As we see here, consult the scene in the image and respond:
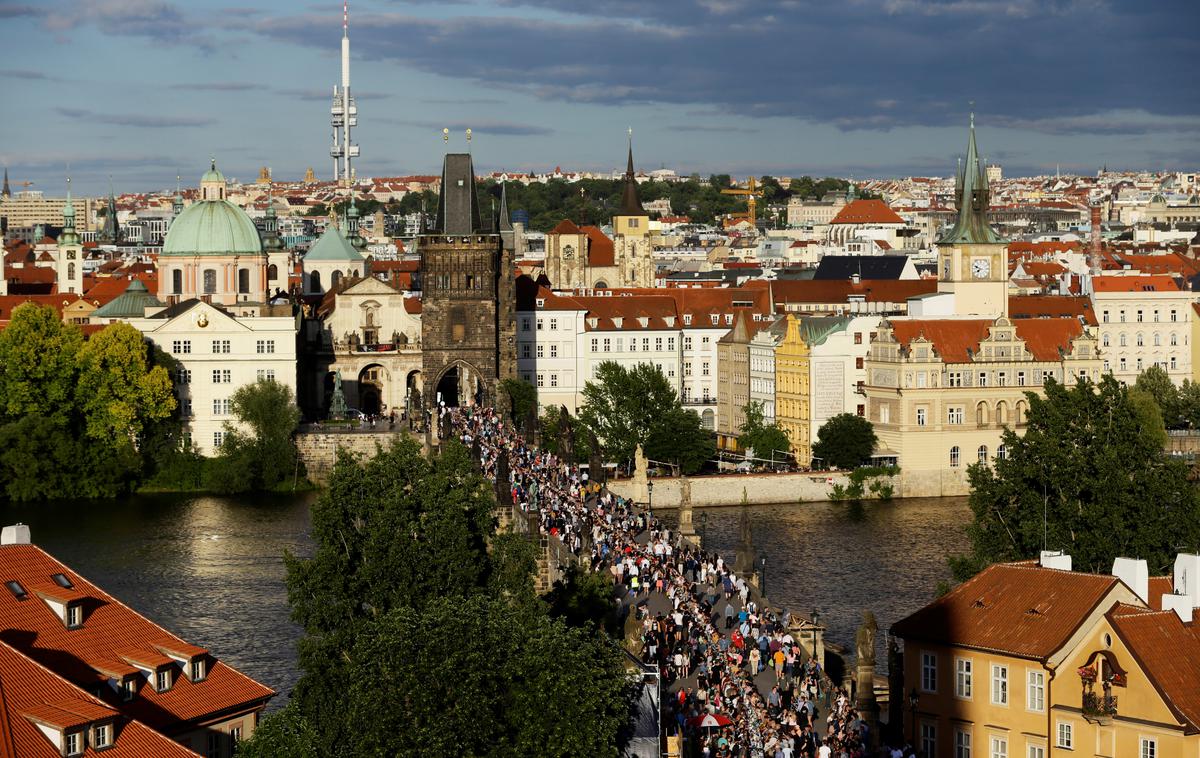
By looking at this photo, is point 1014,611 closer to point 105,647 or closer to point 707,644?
point 707,644

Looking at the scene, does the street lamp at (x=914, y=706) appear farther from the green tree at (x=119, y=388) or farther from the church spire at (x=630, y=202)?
the church spire at (x=630, y=202)

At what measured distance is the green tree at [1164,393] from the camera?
90562 mm

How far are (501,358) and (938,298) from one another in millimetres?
17526

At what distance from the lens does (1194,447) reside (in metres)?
86.6

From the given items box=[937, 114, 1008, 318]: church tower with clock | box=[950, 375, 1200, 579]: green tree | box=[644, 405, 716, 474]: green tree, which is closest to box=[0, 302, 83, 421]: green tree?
box=[644, 405, 716, 474]: green tree

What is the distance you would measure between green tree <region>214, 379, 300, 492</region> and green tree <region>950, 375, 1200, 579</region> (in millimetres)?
35424

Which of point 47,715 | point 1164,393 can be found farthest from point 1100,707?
point 1164,393

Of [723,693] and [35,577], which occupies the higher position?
[35,577]

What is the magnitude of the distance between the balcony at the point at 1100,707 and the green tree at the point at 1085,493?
44.1 feet

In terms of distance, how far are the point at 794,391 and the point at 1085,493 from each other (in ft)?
139

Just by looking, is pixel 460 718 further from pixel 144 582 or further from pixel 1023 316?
pixel 1023 316

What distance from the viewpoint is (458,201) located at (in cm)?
9194

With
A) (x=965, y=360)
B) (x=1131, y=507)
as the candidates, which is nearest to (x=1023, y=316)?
(x=965, y=360)

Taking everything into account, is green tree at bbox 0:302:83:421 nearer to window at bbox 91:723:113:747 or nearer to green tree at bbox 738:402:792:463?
green tree at bbox 738:402:792:463
